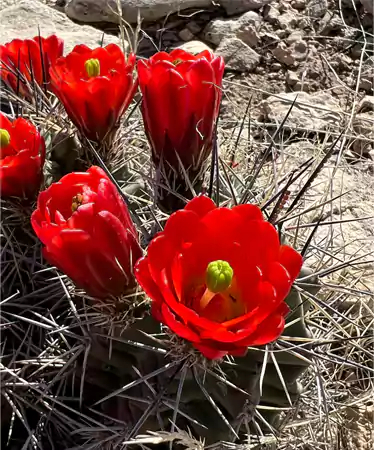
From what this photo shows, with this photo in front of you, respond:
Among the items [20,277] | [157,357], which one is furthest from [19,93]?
[157,357]

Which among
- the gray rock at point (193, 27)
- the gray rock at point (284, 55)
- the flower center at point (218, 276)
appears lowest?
the gray rock at point (284, 55)

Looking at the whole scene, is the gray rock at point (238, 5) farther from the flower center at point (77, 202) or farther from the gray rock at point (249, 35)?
the flower center at point (77, 202)

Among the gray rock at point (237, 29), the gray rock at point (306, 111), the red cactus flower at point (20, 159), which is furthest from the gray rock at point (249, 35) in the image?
the red cactus flower at point (20, 159)

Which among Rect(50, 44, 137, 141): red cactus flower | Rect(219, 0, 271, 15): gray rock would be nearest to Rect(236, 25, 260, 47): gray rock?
Rect(219, 0, 271, 15): gray rock

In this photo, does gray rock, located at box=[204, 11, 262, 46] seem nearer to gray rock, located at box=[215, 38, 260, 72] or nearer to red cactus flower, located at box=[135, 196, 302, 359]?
gray rock, located at box=[215, 38, 260, 72]

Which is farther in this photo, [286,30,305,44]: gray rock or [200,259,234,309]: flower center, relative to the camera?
[286,30,305,44]: gray rock

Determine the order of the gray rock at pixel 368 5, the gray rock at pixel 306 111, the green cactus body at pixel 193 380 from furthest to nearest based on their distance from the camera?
the gray rock at pixel 368 5
the gray rock at pixel 306 111
the green cactus body at pixel 193 380

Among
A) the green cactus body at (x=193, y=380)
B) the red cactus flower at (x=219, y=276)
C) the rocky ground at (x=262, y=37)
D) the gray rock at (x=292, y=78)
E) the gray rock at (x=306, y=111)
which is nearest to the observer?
the red cactus flower at (x=219, y=276)
